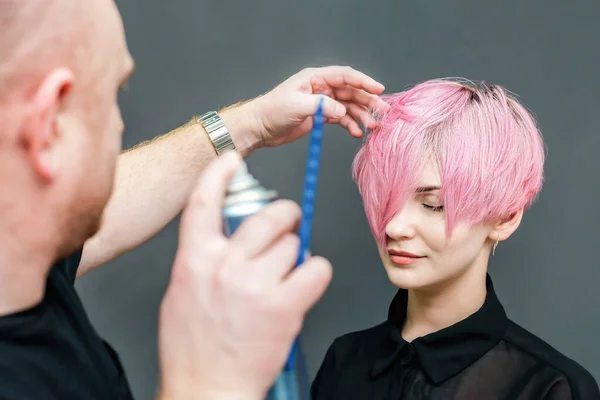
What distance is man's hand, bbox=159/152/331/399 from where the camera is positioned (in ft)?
2.04

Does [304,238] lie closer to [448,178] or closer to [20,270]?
[20,270]

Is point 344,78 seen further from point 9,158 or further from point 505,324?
point 9,158

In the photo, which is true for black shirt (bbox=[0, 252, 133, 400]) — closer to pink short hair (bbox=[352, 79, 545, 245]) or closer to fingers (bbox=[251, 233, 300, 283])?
fingers (bbox=[251, 233, 300, 283])

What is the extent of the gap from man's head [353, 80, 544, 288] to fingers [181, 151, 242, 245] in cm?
59

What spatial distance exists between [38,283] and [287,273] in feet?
1.11

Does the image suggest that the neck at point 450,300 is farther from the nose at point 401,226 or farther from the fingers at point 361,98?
the fingers at point 361,98

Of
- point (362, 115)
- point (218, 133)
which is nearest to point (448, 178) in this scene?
point (362, 115)

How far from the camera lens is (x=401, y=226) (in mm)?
1184

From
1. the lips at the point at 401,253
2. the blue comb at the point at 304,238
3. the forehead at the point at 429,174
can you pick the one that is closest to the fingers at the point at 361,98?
the forehead at the point at 429,174

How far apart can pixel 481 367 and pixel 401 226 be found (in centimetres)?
34

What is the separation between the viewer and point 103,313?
181 centimetres

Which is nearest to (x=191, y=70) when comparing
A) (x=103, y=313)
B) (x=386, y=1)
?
(x=386, y=1)

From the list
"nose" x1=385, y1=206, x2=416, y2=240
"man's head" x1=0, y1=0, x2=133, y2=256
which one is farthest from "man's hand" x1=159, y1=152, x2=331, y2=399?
"nose" x1=385, y1=206, x2=416, y2=240

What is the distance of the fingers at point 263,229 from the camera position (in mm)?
635
